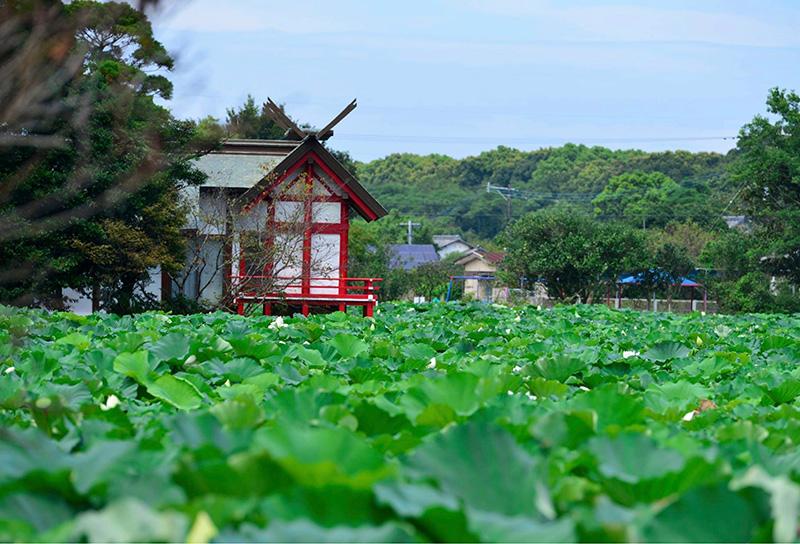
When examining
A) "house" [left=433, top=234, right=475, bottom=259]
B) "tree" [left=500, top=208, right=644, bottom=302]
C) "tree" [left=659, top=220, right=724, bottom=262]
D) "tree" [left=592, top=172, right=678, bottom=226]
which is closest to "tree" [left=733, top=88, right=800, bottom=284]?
"tree" [left=500, top=208, right=644, bottom=302]

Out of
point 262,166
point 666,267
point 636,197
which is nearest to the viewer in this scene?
point 262,166

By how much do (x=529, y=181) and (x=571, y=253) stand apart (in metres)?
51.7

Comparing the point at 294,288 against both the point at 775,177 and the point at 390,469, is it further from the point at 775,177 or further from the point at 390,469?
the point at 390,469

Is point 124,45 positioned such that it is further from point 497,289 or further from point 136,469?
point 497,289

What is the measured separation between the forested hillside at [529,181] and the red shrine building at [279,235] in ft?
140

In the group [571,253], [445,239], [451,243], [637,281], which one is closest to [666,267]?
[637,281]

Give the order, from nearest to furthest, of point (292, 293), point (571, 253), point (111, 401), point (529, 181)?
point (111, 401) < point (292, 293) < point (571, 253) < point (529, 181)

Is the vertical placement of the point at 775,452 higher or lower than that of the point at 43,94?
lower

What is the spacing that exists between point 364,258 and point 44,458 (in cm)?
4013

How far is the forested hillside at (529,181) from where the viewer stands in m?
72.6

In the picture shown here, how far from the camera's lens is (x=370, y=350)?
5750 mm

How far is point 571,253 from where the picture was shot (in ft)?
133

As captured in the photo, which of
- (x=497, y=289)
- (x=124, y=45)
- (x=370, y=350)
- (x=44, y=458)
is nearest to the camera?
(x=44, y=458)

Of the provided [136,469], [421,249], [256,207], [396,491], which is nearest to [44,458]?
[136,469]
